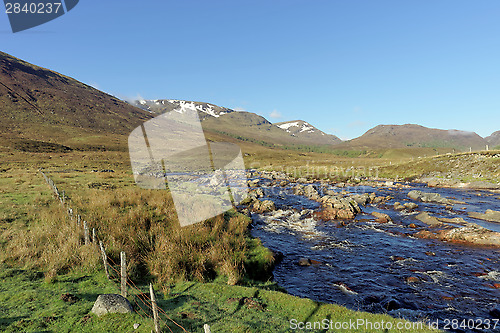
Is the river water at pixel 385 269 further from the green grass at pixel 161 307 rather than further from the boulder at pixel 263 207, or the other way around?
the green grass at pixel 161 307

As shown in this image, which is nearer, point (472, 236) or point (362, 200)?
point (472, 236)

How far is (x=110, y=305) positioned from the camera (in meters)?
6.73

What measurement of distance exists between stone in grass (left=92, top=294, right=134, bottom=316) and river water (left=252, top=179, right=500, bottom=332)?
7.29 meters

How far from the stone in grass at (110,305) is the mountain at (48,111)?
366ft

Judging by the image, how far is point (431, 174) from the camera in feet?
169

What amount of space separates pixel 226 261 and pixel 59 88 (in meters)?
233

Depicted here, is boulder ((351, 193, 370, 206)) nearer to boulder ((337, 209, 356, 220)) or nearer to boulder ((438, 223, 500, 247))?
boulder ((337, 209, 356, 220))

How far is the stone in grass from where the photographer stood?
662cm

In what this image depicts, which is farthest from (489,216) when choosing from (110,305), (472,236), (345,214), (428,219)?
(110,305)

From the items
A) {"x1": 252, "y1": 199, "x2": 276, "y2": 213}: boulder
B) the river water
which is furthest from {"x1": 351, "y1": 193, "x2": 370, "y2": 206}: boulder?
{"x1": 252, "y1": 199, "x2": 276, "y2": 213}: boulder

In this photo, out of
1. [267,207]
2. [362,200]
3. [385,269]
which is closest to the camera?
[385,269]

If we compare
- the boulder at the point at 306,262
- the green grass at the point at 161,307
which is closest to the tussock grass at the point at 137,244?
the green grass at the point at 161,307

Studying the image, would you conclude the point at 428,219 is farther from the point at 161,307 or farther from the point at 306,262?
the point at 161,307

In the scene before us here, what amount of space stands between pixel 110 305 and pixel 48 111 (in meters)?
→ 178
